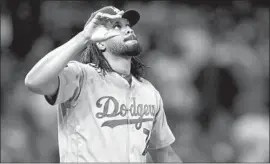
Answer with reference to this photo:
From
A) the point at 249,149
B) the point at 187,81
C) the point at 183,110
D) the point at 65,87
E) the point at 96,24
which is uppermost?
the point at 96,24

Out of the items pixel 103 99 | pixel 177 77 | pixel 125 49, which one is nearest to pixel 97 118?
pixel 103 99

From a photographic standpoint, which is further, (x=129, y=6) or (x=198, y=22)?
(x=198, y=22)

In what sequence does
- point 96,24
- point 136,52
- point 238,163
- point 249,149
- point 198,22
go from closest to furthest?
point 96,24, point 136,52, point 238,163, point 249,149, point 198,22

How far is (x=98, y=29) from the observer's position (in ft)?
5.59

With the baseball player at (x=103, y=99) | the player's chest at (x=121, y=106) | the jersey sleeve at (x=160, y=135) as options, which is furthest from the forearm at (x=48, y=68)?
the jersey sleeve at (x=160, y=135)

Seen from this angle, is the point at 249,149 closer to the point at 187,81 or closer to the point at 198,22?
the point at 187,81

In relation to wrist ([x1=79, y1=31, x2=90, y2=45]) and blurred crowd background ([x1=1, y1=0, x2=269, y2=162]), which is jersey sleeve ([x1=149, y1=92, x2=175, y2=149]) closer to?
wrist ([x1=79, y1=31, x2=90, y2=45])

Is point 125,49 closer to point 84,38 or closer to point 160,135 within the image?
point 84,38

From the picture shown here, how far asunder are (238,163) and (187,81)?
819mm

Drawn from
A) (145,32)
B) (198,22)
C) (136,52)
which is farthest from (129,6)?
(136,52)

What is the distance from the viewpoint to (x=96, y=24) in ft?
5.51

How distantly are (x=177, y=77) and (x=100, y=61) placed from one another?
1.86 meters

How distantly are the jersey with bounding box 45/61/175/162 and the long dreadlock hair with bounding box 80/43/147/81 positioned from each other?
1.3 inches

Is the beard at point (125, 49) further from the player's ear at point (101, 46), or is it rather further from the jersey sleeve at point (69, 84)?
the jersey sleeve at point (69, 84)
